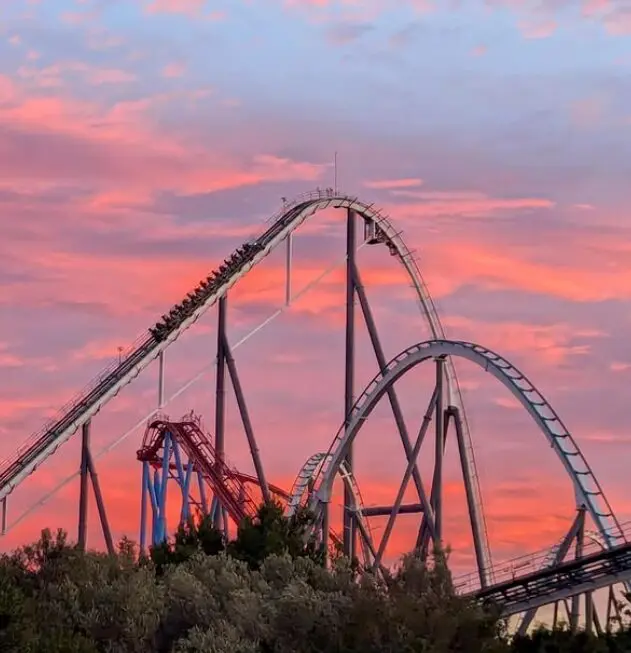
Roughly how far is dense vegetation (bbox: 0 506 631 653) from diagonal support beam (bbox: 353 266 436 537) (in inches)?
111

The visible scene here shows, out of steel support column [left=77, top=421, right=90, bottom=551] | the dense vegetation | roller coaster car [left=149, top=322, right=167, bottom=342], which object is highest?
roller coaster car [left=149, top=322, right=167, bottom=342]

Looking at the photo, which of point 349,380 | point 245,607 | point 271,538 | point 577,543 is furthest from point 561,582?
point 349,380

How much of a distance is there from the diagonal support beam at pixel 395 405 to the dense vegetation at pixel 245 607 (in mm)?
2831

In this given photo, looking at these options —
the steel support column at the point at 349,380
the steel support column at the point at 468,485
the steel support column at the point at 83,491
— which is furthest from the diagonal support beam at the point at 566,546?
the steel support column at the point at 83,491

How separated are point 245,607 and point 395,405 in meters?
11.2

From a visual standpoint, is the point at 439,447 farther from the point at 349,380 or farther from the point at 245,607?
the point at 245,607

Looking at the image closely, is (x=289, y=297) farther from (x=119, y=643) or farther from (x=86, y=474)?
(x=119, y=643)

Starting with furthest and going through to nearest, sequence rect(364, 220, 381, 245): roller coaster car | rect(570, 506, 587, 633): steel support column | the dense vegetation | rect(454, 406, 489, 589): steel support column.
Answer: rect(364, 220, 381, 245): roller coaster car < rect(454, 406, 489, 589): steel support column < rect(570, 506, 587, 633): steel support column < the dense vegetation

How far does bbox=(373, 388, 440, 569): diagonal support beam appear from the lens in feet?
126

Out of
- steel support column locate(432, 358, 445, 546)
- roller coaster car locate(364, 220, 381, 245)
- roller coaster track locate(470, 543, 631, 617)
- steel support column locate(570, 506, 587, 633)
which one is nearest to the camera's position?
roller coaster track locate(470, 543, 631, 617)

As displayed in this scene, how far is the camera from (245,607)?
2962 centimetres

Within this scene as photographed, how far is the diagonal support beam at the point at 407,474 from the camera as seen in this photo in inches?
1510

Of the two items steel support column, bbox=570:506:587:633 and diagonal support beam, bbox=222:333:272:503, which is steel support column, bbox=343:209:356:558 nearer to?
diagonal support beam, bbox=222:333:272:503

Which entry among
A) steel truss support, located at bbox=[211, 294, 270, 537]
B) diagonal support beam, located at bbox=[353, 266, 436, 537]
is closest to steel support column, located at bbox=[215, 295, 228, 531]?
steel truss support, located at bbox=[211, 294, 270, 537]
